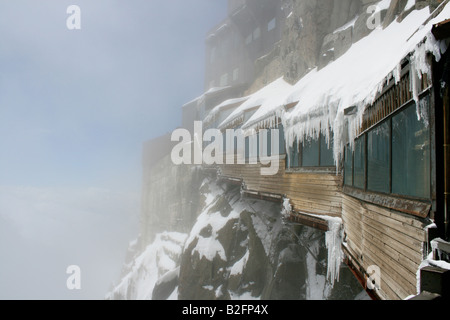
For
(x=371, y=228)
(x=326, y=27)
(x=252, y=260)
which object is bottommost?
(x=252, y=260)

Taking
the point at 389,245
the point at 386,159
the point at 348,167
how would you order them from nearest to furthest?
1. the point at 389,245
2. the point at 386,159
3. the point at 348,167

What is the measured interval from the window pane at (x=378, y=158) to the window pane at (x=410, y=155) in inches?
14.0

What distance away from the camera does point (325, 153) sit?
32.0 ft

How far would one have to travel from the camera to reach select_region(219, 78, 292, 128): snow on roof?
18381 millimetres

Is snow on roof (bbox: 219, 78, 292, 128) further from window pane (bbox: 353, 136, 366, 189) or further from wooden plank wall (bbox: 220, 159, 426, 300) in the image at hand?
window pane (bbox: 353, 136, 366, 189)

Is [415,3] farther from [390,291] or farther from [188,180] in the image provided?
[188,180]

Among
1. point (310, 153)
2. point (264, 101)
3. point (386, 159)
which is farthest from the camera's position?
point (264, 101)

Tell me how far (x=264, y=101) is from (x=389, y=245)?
17.4m

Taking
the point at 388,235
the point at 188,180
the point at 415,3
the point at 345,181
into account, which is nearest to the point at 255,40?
the point at 188,180

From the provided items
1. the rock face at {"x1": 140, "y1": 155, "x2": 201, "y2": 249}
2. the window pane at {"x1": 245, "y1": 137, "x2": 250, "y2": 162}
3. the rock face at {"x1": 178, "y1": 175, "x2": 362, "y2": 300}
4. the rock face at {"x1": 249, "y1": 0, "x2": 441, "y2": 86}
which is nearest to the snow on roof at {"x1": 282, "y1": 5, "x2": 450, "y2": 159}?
the rock face at {"x1": 249, "y1": 0, "x2": 441, "y2": 86}

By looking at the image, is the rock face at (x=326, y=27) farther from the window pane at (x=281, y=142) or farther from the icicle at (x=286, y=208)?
the icicle at (x=286, y=208)

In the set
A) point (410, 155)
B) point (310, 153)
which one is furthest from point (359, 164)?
point (310, 153)

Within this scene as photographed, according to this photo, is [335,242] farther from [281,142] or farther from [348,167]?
[281,142]
